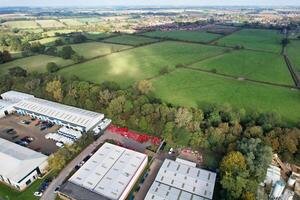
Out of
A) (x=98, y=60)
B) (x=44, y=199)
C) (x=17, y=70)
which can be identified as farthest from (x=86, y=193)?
(x=98, y=60)

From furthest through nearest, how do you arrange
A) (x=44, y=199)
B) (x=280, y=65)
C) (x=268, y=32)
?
(x=268, y=32) → (x=280, y=65) → (x=44, y=199)

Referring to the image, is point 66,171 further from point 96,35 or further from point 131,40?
point 96,35

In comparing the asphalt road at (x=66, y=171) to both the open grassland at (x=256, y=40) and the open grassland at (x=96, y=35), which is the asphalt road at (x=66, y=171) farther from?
the open grassland at (x=96, y=35)

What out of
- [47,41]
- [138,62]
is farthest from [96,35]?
[138,62]

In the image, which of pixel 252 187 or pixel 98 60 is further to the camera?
Result: pixel 98 60

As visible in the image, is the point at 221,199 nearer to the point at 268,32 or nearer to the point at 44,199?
the point at 44,199

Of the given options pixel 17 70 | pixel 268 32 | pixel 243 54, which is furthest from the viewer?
pixel 268 32

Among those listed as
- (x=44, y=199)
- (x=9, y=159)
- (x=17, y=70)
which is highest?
(x=17, y=70)

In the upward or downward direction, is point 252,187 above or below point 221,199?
above
